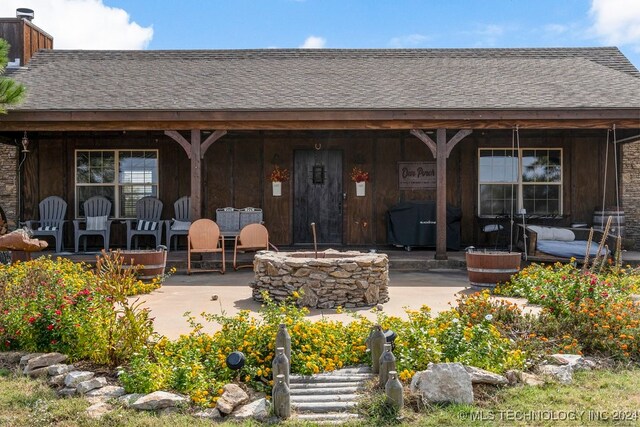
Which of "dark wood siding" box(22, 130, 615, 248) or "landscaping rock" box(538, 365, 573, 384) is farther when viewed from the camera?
"dark wood siding" box(22, 130, 615, 248)

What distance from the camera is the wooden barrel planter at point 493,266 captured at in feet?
20.7

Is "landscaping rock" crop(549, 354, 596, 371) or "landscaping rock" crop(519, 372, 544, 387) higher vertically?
"landscaping rock" crop(549, 354, 596, 371)

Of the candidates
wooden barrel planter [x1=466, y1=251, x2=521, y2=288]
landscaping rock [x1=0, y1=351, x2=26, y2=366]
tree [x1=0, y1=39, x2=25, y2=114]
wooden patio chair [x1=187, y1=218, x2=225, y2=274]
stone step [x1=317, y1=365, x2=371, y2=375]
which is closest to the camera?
stone step [x1=317, y1=365, x2=371, y2=375]

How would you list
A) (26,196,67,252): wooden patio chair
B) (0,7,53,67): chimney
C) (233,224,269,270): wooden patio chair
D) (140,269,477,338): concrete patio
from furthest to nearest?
1. (0,7,53,67): chimney
2. (26,196,67,252): wooden patio chair
3. (233,224,269,270): wooden patio chair
4. (140,269,477,338): concrete patio

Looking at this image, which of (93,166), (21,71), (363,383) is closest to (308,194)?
(93,166)

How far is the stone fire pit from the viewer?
554 centimetres

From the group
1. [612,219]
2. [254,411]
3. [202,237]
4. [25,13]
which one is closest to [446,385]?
[254,411]

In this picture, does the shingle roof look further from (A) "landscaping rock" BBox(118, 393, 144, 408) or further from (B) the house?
(A) "landscaping rock" BBox(118, 393, 144, 408)

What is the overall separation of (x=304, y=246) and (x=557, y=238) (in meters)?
4.18

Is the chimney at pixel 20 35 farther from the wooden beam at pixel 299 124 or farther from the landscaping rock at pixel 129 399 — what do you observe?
the landscaping rock at pixel 129 399

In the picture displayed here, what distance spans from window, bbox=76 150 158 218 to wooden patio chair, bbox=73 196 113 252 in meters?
0.25

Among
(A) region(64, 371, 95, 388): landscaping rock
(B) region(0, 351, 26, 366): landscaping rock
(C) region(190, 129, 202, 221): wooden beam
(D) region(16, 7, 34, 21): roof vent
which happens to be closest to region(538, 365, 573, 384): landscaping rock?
(A) region(64, 371, 95, 388): landscaping rock

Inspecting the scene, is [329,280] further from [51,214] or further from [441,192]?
[51,214]

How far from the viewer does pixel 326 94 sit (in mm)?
8977
